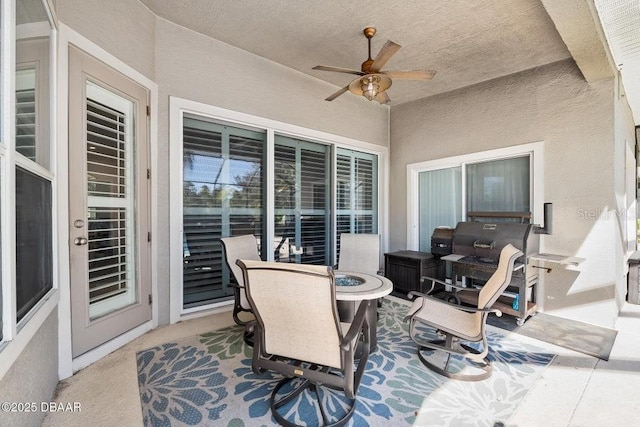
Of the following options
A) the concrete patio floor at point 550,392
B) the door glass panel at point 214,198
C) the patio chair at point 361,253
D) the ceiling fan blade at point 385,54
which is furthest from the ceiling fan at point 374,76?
the concrete patio floor at point 550,392

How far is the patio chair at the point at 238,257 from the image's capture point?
2.68 metres

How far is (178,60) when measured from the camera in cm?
308

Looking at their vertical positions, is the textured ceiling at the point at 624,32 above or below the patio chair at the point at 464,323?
above

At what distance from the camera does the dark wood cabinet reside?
4.05m

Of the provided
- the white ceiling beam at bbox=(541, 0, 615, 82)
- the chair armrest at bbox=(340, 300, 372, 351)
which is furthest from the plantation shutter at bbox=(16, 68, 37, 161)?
the white ceiling beam at bbox=(541, 0, 615, 82)

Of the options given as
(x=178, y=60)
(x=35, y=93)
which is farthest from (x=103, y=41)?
(x=35, y=93)

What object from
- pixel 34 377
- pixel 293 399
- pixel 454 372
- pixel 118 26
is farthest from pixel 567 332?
Result: pixel 118 26

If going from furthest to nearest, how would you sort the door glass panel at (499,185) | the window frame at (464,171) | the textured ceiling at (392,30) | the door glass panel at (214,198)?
the door glass panel at (499,185) → the window frame at (464,171) → the door glass panel at (214,198) → the textured ceiling at (392,30)

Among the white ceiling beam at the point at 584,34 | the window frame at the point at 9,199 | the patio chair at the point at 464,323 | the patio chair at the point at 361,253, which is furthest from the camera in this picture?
the patio chair at the point at 361,253

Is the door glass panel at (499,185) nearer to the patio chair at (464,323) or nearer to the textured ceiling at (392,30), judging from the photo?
the textured ceiling at (392,30)

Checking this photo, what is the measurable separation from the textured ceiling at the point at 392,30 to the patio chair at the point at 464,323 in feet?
7.55

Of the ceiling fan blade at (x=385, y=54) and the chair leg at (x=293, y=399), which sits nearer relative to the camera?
the chair leg at (x=293, y=399)

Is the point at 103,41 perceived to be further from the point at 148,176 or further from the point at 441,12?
the point at 441,12

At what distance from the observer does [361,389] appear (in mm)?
1979
